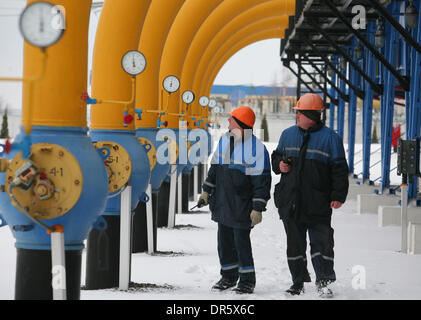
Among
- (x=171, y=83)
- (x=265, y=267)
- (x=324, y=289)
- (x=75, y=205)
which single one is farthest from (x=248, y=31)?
(x=75, y=205)

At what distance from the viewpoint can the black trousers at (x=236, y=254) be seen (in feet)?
23.1

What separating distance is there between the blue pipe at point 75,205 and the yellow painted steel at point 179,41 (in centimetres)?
797

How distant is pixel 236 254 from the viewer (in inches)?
290

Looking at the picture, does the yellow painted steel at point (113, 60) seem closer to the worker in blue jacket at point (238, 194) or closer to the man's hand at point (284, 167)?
the worker in blue jacket at point (238, 194)

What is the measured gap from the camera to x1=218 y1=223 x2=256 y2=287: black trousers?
704cm

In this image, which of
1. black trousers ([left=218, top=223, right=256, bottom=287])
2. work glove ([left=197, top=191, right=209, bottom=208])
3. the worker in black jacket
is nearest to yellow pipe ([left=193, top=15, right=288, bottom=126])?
work glove ([left=197, top=191, right=209, bottom=208])

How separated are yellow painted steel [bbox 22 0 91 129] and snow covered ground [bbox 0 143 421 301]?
2.14 m

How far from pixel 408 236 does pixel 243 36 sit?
1649cm

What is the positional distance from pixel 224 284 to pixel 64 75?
3.00 meters

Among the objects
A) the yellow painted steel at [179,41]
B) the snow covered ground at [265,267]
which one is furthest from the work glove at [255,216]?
the yellow painted steel at [179,41]

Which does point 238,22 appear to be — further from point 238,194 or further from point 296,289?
point 296,289

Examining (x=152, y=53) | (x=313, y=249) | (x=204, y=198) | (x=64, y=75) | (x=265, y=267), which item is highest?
(x=152, y=53)

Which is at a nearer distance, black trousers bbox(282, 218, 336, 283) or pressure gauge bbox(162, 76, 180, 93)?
black trousers bbox(282, 218, 336, 283)
